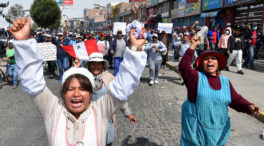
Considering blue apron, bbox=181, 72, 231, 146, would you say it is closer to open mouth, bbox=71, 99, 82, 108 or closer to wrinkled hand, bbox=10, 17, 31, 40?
open mouth, bbox=71, 99, 82, 108

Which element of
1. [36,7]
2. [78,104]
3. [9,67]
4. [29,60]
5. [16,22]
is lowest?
[9,67]

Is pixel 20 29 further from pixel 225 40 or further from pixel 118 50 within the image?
pixel 225 40

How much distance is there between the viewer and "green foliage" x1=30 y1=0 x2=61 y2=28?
46.3 m

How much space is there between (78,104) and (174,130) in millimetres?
2996

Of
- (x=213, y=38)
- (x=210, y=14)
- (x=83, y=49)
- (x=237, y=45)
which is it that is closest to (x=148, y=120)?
(x=83, y=49)

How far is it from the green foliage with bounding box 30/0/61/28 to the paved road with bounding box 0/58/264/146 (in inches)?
1713

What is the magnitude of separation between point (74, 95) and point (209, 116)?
1414 mm

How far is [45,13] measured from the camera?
45969 millimetres

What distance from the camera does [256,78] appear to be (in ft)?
26.1

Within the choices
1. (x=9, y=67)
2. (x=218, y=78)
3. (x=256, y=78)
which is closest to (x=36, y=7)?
(x=9, y=67)

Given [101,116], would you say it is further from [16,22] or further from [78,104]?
[16,22]

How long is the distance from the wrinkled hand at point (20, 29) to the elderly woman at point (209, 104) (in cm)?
167

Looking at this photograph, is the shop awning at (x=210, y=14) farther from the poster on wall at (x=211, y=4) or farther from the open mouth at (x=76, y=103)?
the open mouth at (x=76, y=103)

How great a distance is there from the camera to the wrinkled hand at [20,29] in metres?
1.24
